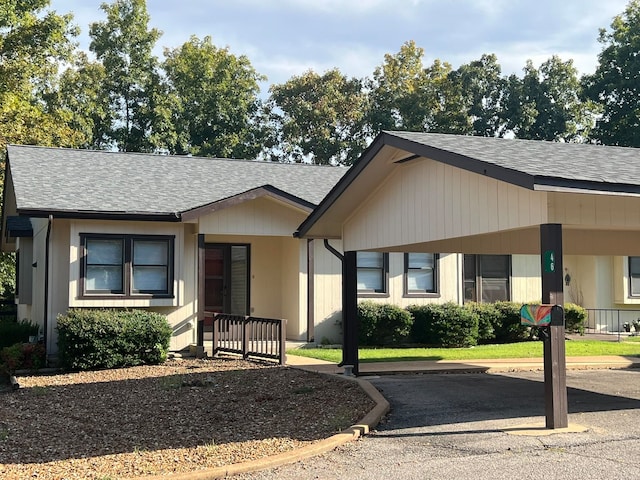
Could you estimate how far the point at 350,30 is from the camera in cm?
2967

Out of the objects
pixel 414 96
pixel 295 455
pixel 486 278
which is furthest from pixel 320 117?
pixel 295 455

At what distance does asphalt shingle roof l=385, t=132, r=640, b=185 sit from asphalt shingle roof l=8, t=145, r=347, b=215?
23.7 ft

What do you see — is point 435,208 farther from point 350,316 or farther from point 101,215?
point 101,215

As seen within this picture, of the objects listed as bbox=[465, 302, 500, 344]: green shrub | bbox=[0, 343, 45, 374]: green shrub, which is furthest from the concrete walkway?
bbox=[0, 343, 45, 374]: green shrub

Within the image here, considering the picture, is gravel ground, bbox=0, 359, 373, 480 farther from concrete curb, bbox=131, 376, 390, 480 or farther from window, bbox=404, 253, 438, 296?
window, bbox=404, 253, 438, 296

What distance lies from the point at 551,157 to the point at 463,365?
5.80m

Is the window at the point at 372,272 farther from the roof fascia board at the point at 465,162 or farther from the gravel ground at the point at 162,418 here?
the roof fascia board at the point at 465,162

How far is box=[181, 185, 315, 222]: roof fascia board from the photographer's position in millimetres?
15817

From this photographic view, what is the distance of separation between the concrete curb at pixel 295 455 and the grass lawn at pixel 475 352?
601cm

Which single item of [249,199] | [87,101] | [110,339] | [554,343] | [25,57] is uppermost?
[87,101]

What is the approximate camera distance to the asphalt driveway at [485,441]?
656 centimetres

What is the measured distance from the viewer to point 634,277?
22.8 meters

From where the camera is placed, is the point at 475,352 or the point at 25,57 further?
the point at 25,57

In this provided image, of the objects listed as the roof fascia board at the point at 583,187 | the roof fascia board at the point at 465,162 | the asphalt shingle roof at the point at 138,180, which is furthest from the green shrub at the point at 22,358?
the roof fascia board at the point at 583,187
